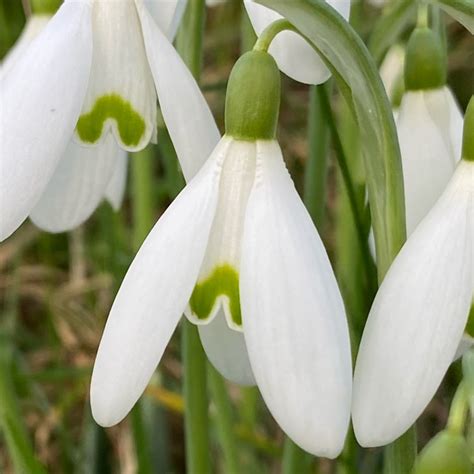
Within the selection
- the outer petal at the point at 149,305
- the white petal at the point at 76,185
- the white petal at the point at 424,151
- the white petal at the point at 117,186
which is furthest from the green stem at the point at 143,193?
the outer petal at the point at 149,305

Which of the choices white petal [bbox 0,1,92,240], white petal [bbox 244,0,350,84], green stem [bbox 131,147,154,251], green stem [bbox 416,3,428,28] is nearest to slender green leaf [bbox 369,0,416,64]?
green stem [bbox 416,3,428,28]

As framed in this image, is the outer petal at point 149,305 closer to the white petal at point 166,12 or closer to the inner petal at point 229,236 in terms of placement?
the inner petal at point 229,236

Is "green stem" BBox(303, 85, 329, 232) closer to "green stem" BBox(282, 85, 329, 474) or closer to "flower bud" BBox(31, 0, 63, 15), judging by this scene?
"green stem" BBox(282, 85, 329, 474)

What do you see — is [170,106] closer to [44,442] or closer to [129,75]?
[129,75]

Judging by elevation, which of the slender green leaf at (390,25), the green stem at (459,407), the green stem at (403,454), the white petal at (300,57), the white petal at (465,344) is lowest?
the green stem at (403,454)

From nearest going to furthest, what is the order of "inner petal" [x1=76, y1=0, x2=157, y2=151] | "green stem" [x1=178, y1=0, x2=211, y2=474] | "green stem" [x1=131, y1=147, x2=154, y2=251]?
"inner petal" [x1=76, y1=0, x2=157, y2=151] → "green stem" [x1=178, y1=0, x2=211, y2=474] → "green stem" [x1=131, y1=147, x2=154, y2=251]

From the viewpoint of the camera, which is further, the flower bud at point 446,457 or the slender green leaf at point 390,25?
the slender green leaf at point 390,25

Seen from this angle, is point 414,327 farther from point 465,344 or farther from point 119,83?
point 119,83
